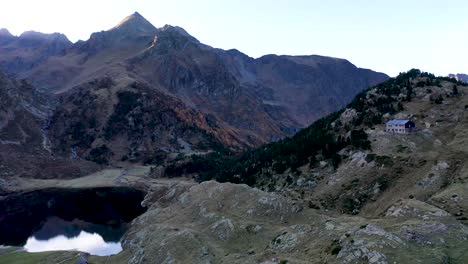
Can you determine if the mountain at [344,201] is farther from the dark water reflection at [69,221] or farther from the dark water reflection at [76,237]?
the dark water reflection at [76,237]

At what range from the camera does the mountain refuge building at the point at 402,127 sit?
12075cm

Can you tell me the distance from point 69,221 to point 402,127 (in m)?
124

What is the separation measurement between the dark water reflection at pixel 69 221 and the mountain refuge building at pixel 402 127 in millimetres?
86429

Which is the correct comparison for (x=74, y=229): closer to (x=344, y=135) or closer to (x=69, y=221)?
(x=69, y=221)

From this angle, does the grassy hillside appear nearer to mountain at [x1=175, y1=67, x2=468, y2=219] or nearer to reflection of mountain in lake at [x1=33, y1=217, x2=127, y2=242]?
mountain at [x1=175, y1=67, x2=468, y2=219]

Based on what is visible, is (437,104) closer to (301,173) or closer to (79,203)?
(301,173)

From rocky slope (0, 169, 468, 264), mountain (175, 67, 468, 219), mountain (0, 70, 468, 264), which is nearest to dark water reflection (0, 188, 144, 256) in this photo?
mountain (0, 70, 468, 264)

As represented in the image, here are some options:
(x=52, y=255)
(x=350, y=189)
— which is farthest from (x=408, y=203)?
(x=52, y=255)

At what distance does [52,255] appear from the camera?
100562 mm

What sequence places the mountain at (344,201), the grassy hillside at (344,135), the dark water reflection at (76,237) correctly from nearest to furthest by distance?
the mountain at (344,201) → the dark water reflection at (76,237) → the grassy hillside at (344,135)

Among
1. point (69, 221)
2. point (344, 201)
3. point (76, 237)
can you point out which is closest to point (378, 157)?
point (344, 201)

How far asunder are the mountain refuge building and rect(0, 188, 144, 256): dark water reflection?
8643cm

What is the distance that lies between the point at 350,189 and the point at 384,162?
11.6m

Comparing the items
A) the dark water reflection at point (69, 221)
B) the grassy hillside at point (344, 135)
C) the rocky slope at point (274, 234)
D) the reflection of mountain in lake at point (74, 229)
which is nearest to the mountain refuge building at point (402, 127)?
the grassy hillside at point (344, 135)
